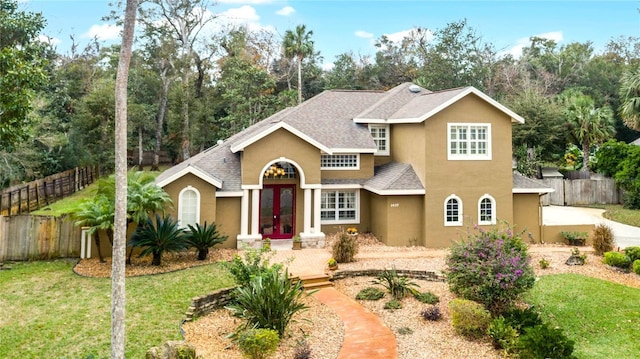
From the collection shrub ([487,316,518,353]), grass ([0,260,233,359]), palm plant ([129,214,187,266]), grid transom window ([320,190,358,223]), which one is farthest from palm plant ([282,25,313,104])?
shrub ([487,316,518,353])

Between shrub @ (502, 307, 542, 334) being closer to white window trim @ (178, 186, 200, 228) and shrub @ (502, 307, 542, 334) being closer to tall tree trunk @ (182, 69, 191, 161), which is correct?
white window trim @ (178, 186, 200, 228)

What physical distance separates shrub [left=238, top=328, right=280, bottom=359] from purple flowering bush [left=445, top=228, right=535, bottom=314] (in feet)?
16.5

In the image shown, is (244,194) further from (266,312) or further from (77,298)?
(266,312)

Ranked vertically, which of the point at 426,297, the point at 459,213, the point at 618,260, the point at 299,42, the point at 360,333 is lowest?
the point at 360,333

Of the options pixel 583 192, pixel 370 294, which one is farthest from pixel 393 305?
pixel 583 192

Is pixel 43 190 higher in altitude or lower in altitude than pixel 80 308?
higher

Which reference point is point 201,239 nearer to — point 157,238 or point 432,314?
point 157,238

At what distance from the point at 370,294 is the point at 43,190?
24745mm

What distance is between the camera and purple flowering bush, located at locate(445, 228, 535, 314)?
368 inches

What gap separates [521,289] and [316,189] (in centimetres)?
1000

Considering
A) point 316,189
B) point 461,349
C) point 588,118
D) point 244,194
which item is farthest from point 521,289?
point 588,118

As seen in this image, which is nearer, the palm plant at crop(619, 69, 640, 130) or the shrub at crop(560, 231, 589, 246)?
the shrub at crop(560, 231, 589, 246)

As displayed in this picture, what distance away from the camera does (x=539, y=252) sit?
1666 centimetres

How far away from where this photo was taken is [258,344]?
24.5ft
